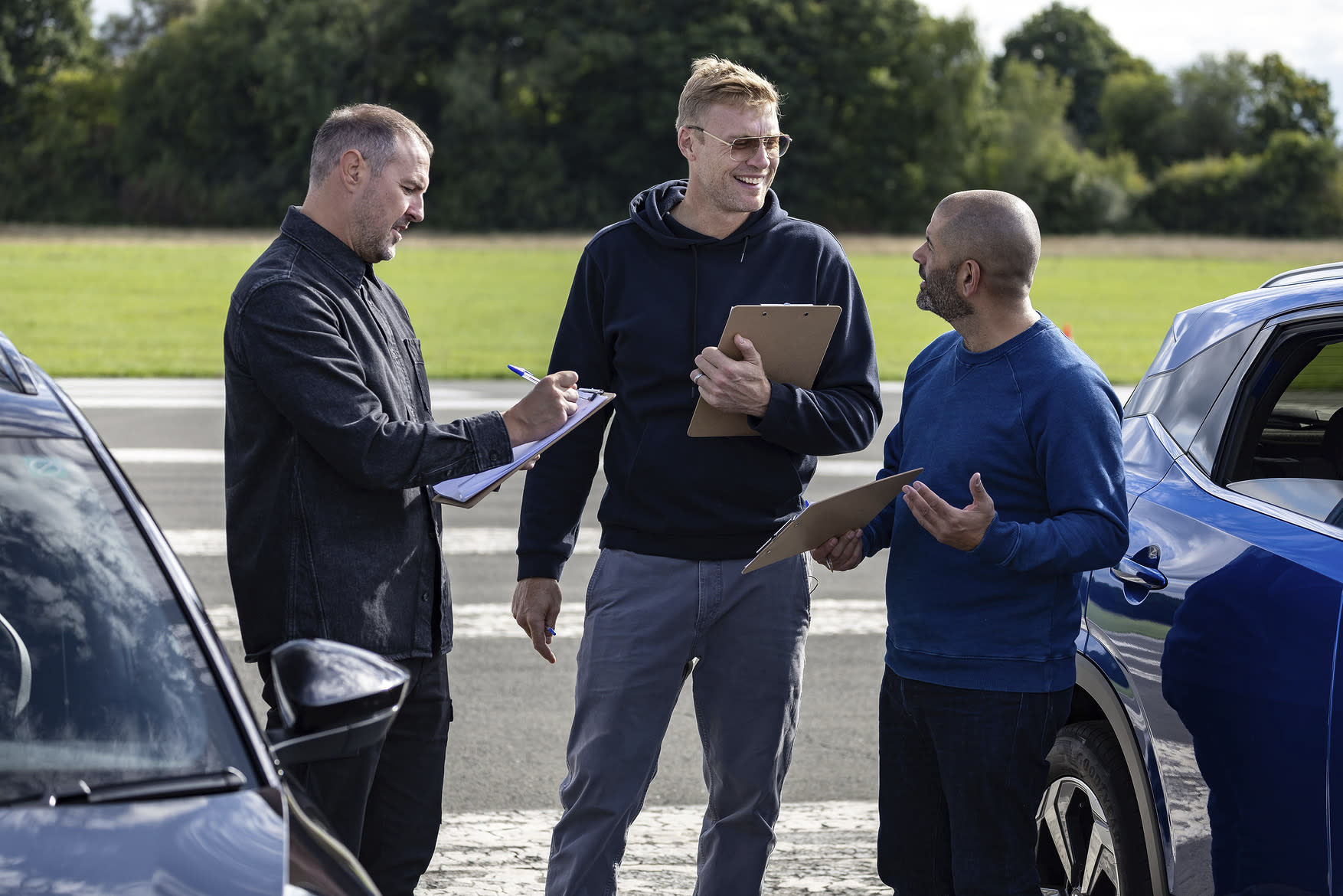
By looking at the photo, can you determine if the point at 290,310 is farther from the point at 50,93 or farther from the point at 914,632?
the point at 50,93

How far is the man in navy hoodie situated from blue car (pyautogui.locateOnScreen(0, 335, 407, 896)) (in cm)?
111

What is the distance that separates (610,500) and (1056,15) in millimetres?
155998

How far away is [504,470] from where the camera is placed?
10.6ft

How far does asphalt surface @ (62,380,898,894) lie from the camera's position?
4.33 m

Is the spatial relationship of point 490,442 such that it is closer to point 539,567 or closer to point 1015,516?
point 539,567

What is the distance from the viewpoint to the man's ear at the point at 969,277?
2.97m

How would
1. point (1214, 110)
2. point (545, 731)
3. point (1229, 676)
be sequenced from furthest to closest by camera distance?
point (1214, 110), point (545, 731), point (1229, 676)

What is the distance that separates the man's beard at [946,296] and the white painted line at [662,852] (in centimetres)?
187

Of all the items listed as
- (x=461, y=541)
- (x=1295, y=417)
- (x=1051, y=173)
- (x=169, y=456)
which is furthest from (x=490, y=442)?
(x=1051, y=173)

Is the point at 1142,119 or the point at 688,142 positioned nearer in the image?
the point at 688,142

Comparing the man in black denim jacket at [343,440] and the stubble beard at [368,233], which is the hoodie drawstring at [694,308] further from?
the stubble beard at [368,233]

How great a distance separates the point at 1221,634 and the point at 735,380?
1.09 meters

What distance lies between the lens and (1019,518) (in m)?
2.98

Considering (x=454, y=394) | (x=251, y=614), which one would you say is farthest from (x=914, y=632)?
(x=454, y=394)
